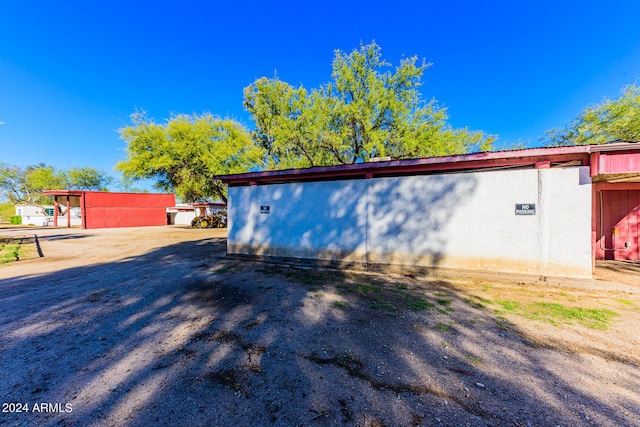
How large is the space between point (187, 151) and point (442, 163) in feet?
58.1

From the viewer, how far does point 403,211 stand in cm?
620

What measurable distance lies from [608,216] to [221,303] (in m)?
11.2

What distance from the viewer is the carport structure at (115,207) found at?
21766 mm

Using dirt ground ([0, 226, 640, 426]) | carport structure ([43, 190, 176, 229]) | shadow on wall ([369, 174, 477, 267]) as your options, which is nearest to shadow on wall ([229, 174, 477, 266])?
shadow on wall ([369, 174, 477, 267])

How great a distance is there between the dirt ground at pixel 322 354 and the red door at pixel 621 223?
303 cm

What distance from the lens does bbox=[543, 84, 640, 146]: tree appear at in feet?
39.6

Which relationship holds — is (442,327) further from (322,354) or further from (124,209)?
(124,209)

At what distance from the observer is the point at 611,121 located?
510 inches

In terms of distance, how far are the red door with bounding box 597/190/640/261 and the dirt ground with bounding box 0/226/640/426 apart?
3.03m

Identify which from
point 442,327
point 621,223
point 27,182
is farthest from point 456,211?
point 27,182

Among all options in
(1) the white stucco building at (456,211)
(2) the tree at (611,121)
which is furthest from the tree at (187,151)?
(2) the tree at (611,121)

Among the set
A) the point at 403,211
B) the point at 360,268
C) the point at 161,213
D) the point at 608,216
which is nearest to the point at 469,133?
the point at 608,216

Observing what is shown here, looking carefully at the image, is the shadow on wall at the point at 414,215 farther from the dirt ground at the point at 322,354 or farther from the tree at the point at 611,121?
the tree at the point at 611,121

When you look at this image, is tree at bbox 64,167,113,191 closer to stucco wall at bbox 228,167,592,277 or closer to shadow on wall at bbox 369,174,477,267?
stucco wall at bbox 228,167,592,277
